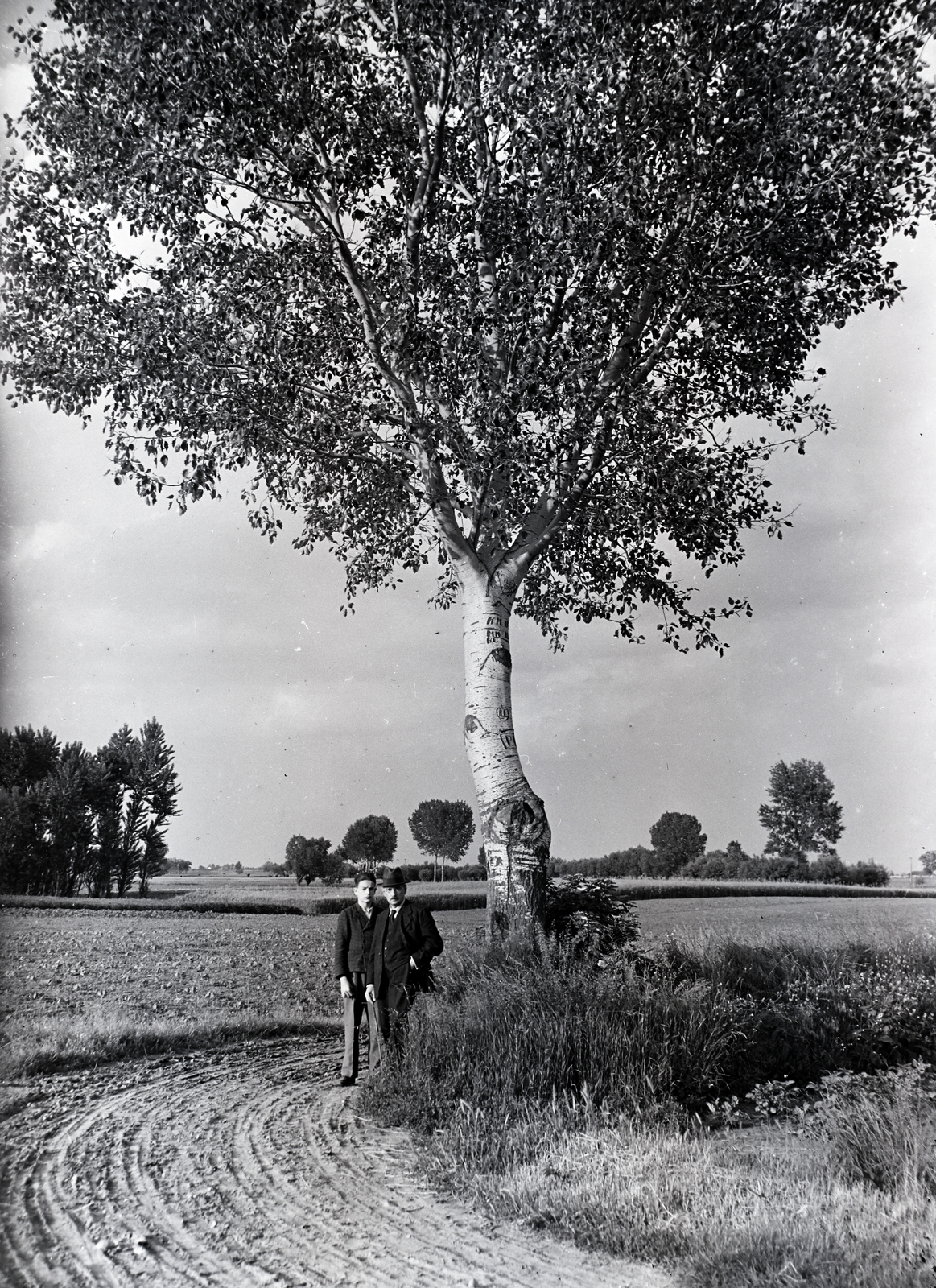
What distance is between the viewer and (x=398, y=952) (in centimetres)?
973

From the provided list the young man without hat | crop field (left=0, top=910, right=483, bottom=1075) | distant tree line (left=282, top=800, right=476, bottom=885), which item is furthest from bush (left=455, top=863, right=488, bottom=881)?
the young man without hat

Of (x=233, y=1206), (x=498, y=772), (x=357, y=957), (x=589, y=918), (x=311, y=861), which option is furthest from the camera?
(x=311, y=861)

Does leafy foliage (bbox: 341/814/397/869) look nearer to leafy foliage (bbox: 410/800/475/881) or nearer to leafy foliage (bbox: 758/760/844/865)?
leafy foliage (bbox: 410/800/475/881)

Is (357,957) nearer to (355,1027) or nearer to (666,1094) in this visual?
(355,1027)

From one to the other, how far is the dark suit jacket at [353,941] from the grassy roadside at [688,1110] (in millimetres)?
990

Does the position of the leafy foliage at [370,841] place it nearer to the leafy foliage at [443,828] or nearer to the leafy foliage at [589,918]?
the leafy foliage at [443,828]

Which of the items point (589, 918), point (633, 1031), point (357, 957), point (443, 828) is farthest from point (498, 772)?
point (443, 828)

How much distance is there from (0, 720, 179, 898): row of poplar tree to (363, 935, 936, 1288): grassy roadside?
4114 cm

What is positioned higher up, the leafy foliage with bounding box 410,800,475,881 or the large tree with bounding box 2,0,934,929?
the large tree with bounding box 2,0,934,929

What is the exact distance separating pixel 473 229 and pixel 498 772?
826cm

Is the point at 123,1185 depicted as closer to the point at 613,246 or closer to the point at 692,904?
the point at 613,246

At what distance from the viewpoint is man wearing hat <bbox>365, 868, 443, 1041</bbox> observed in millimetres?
9664

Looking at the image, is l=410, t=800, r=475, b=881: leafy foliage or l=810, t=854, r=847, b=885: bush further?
l=410, t=800, r=475, b=881: leafy foliage

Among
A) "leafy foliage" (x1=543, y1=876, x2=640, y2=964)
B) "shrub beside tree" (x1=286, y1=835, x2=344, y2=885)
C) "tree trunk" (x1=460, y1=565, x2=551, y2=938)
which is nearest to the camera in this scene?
"leafy foliage" (x1=543, y1=876, x2=640, y2=964)
